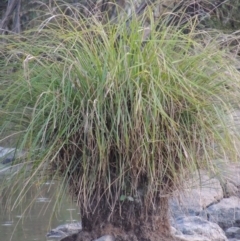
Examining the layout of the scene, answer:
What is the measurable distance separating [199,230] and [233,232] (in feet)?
2.13

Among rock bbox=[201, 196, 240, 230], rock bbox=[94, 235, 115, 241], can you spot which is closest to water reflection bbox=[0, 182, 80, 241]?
rock bbox=[94, 235, 115, 241]

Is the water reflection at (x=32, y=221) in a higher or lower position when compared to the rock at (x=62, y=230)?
higher

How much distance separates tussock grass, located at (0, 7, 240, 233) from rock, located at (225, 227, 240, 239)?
1.39m

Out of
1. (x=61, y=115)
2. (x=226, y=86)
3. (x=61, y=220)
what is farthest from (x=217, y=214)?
(x=61, y=115)

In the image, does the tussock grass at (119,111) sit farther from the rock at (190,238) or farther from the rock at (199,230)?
the rock at (199,230)

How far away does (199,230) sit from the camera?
229 inches

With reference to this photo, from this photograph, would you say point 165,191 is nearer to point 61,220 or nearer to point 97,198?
point 97,198

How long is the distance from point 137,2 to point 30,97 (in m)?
2.92

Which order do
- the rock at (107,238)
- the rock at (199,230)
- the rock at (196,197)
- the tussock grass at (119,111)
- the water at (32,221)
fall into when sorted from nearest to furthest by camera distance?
1. the tussock grass at (119,111)
2. the rock at (107,238)
3. the rock at (196,197)
4. the rock at (199,230)
5. the water at (32,221)

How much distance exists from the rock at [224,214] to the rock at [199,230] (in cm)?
63

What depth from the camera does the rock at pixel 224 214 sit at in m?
6.69

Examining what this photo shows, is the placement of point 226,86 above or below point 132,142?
above

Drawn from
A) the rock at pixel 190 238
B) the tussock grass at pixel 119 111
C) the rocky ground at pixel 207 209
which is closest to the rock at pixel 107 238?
the rocky ground at pixel 207 209

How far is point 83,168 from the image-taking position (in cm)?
490
